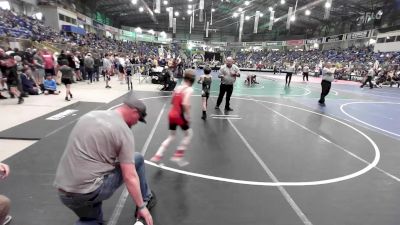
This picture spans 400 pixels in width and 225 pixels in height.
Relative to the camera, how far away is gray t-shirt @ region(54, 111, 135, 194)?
7.28 feet

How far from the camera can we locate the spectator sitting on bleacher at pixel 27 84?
11.1 meters

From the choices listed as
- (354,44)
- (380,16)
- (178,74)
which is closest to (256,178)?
(178,74)

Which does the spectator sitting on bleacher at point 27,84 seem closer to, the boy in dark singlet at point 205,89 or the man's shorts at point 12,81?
the man's shorts at point 12,81

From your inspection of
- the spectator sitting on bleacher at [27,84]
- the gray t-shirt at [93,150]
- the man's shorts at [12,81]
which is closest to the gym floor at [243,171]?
the man's shorts at [12,81]

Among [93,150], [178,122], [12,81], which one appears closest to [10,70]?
[12,81]

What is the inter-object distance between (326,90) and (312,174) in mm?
8524

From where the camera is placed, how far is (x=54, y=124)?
7.32m

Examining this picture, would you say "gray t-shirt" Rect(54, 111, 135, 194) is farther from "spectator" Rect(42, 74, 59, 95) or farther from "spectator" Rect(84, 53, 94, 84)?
"spectator" Rect(84, 53, 94, 84)

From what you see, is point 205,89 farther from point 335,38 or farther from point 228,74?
point 335,38

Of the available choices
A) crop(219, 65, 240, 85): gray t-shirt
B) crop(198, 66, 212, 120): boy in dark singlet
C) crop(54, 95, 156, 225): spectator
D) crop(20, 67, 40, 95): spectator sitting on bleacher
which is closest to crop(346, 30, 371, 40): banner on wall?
crop(219, 65, 240, 85): gray t-shirt

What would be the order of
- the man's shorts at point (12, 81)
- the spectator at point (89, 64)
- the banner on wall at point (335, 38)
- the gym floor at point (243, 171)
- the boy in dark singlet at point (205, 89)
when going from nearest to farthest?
the gym floor at point (243, 171), the boy in dark singlet at point (205, 89), the man's shorts at point (12, 81), the spectator at point (89, 64), the banner on wall at point (335, 38)

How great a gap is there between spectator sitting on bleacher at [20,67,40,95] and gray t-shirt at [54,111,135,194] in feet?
34.3

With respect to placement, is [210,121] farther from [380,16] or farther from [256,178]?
[380,16]

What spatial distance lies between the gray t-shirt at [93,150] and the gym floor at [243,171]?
3.94 ft
